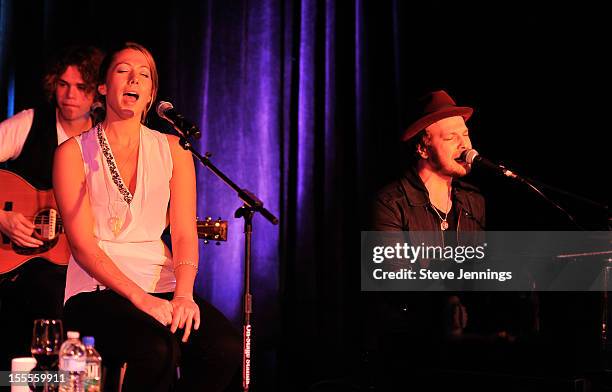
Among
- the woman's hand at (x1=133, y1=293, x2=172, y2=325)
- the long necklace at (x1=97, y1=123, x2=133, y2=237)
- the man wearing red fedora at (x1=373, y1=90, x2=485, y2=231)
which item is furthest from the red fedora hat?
the woman's hand at (x1=133, y1=293, x2=172, y2=325)

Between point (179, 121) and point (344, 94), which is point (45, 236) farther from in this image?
point (344, 94)

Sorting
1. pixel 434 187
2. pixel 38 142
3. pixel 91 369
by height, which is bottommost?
pixel 91 369

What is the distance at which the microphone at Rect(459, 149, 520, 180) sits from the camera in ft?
11.6

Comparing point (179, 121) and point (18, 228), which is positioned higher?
point (179, 121)

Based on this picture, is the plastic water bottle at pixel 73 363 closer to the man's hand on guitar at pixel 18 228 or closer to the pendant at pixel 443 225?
the man's hand on guitar at pixel 18 228

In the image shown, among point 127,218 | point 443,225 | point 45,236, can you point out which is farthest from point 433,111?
point 45,236

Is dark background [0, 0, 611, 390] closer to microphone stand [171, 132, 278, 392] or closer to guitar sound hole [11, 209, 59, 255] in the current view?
guitar sound hole [11, 209, 59, 255]

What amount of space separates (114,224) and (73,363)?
0.89 meters

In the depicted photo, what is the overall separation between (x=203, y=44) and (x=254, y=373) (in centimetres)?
229

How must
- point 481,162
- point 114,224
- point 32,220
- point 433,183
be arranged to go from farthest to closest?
1. point 32,220
2. point 433,183
3. point 481,162
4. point 114,224

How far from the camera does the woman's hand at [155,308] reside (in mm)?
3158

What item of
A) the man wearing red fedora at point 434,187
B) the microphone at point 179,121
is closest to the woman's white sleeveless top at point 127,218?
the microphone at point 179,121

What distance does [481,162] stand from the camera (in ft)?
11.9

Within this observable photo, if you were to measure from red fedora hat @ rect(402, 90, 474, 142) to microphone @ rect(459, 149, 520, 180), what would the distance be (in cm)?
32
